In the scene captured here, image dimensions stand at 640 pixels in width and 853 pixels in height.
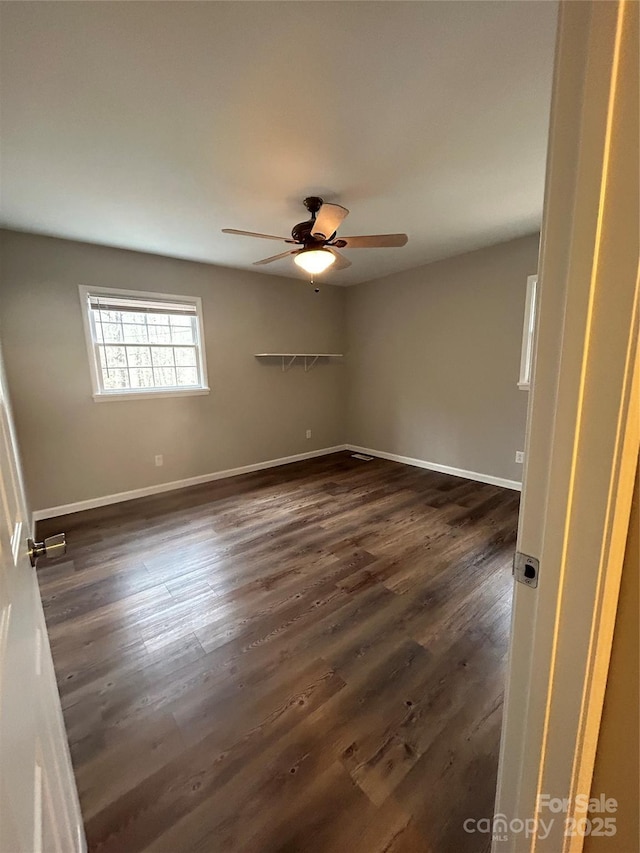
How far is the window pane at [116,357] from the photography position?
3.58 metres

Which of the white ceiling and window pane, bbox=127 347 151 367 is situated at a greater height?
the white ceiling

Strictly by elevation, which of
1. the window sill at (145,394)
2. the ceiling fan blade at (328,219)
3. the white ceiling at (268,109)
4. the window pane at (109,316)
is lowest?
the window sill at (145,394)

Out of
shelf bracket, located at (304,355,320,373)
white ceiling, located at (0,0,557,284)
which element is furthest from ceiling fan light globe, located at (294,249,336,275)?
shelf bracket, located at (304,355,320,373)

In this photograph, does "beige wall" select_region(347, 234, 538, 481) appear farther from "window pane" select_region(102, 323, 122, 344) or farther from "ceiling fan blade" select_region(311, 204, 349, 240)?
A: "window pane" select_region(102, 323, 122, 344)

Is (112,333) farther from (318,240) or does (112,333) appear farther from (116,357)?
(318,240)

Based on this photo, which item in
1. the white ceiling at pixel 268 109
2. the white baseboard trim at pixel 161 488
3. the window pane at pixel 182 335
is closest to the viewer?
the white ceiling at pixel 268 109

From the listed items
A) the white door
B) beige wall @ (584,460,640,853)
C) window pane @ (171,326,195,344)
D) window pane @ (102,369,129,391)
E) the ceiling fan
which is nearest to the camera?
the white door

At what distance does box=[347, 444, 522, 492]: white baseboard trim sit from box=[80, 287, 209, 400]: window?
2.52 m

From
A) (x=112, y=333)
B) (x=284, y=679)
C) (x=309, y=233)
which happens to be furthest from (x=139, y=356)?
(x=284, y=679)

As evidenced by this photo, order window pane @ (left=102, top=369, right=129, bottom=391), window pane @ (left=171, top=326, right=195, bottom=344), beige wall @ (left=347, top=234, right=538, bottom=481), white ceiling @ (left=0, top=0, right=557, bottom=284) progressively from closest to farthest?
white ceiling @ (left=0, top=0, right=557, bottom=284)
window pane @ (left=102, top=369, right=129, bottom=391)
beige wall @ (left=347, top=234, right=538, bottom=481)
window pane @ (left=171, top=326, right=195, bottom=344)

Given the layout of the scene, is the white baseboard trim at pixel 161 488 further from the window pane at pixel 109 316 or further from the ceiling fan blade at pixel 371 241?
the ceiling fan blade at pixel 371 241

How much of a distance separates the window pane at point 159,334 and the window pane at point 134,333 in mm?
55

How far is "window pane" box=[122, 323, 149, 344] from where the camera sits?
365cm

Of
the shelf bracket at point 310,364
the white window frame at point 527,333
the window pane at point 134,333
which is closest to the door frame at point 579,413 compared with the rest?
the white window frame at point 527,333
